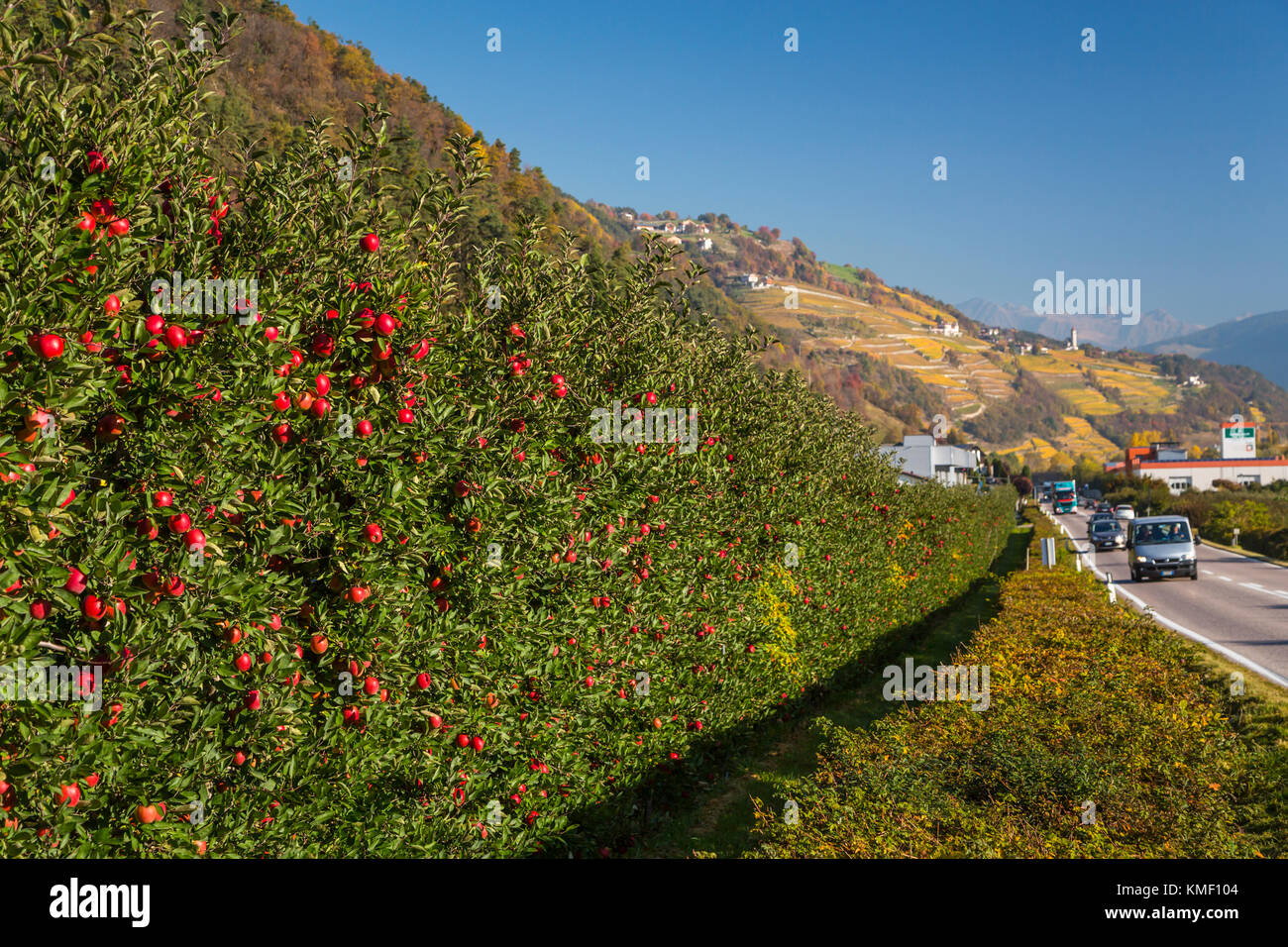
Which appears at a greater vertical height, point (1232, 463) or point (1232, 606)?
point (1232, 463)

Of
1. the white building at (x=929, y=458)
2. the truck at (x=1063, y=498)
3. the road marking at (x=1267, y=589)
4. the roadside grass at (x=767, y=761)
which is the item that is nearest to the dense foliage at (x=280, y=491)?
the roadside grass at (x=767, y=761)

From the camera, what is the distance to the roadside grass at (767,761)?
20.3 feet

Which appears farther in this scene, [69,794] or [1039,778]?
[1039,778]

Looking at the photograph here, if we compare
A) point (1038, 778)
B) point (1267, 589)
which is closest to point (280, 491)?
point (1038, 778)

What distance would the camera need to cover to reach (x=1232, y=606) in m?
17.4

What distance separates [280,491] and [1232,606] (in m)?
20.5

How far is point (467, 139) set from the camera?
3939mm

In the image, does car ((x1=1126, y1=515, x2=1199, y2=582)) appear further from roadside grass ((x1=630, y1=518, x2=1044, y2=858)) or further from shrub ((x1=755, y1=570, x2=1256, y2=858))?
shrub ((x1=755, y1=570, x2=1256, y2=858))

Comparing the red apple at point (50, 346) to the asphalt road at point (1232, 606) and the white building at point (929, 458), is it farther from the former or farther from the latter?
the white building at point (929, 458)

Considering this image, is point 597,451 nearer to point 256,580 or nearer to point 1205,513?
point 256,580

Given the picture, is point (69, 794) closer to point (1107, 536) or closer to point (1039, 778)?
point (1039, 778)

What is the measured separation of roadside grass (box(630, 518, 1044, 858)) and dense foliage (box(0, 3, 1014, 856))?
47.7 inches

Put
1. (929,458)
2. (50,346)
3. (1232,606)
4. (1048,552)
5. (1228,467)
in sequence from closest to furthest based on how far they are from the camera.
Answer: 1. (50,346)
2. (1232,606)
3. (1048,552)
4. (929,458)
5. (1228,467)
